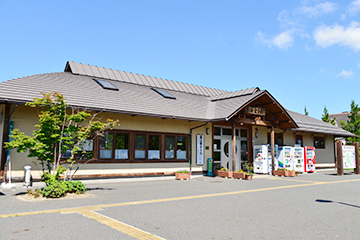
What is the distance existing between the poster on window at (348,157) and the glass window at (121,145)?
47.4ft

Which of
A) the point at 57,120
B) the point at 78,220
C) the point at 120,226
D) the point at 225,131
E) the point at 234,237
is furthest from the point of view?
the point at 225,131

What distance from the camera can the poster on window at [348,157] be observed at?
1945 cm

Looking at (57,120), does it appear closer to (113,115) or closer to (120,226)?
(113,115)

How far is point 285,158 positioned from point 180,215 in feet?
44.6

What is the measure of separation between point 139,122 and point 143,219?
8.11m

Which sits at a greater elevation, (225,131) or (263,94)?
(263,94)

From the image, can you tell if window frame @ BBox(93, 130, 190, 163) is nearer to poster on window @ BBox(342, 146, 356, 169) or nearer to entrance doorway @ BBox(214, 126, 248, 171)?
entrance doorway @ BBox(214, 126, 248, 171)

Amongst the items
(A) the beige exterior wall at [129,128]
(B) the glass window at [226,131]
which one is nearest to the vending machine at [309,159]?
(B) the glass window at [226,131]

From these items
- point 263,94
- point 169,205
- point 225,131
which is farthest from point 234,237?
point 225,131

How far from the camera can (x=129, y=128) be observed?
13609mm

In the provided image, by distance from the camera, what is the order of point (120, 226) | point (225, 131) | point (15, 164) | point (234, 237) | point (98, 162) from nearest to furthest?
point (234, 237)
point (120, 226)
point (15, 164)
point (98, 162)
point (225, 131)

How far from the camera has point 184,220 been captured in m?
6.20

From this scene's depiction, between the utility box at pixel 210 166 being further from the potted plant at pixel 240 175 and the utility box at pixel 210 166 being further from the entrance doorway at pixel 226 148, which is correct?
the potted plant at pixel 240 175

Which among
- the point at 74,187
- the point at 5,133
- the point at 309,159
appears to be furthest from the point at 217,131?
the point at 5,133
